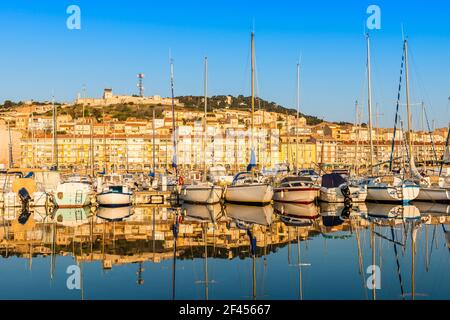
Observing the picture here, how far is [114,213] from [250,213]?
6.14 meters

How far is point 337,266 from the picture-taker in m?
15.1

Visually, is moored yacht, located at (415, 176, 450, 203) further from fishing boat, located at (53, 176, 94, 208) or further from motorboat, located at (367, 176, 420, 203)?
fishing boat, located at (53, 176, 94, 208)

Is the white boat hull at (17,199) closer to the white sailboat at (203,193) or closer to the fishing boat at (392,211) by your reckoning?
the white sailboat at (203,193)

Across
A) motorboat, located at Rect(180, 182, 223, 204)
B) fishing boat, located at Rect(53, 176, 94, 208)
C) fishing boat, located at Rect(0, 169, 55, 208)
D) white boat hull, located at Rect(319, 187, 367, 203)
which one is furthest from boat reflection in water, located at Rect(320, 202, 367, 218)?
fishing boat, located at Rect(0, 169, 55, 208)

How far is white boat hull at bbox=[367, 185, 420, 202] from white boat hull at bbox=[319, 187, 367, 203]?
2.34ft

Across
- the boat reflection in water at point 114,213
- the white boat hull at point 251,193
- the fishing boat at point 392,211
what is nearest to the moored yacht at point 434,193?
the fishing boat at point 392,211

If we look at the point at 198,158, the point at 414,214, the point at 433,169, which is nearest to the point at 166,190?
the point at 414,214

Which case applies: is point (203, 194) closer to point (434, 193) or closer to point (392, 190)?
point (392, 190)

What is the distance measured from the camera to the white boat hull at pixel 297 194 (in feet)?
110

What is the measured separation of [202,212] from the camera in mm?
29391

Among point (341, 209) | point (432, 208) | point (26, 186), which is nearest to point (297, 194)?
point (341, 209)
